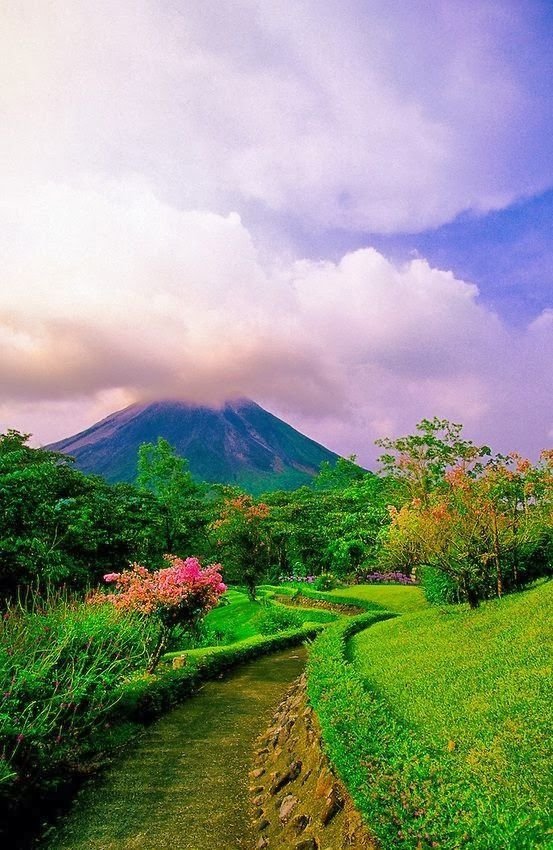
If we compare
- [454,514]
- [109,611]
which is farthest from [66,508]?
[454,514]

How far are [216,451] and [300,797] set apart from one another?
175 meters

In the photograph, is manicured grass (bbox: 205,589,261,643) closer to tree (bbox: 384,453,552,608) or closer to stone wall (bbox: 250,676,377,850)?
tree (bbox: 384,453,552,608)

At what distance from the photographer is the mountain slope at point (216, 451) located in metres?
164

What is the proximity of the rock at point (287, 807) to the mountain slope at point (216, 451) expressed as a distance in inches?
5833

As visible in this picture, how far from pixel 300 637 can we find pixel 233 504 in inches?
514

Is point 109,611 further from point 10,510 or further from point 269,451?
point 269,451

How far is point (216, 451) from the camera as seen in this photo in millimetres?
180125

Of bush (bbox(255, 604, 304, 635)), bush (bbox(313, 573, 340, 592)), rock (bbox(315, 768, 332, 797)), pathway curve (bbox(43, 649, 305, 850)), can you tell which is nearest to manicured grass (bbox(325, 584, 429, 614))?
bush (bbox(313, 573, 340, 592))

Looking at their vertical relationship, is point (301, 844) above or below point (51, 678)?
below

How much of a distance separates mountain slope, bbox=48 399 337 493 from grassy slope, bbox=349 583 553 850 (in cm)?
14413

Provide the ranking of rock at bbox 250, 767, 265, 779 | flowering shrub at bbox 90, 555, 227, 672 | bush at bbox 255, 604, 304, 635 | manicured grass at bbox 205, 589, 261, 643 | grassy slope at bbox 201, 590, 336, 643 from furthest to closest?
manicured grass at bbox 205, 589, 261, 643 < grassy slope at bbox 201, 590, 336, 643 < bush at bbox 255, 604, 304, 635 < flowering shrub at bbox 90, 555, 227, 672 < rock at bbox 250, 767, 265, 779

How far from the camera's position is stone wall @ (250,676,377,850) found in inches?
195

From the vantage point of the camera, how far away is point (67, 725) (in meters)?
7.91

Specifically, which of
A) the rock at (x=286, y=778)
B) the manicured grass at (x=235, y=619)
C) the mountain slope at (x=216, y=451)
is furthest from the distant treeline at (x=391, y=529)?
the mountain slope at (x=216, y=451)
